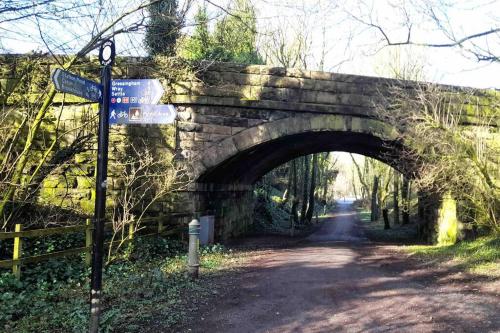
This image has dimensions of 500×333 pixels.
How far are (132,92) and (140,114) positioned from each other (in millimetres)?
251

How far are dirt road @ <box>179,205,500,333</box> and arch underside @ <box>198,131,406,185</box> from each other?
16.4ft

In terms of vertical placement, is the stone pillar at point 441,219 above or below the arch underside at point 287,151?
below

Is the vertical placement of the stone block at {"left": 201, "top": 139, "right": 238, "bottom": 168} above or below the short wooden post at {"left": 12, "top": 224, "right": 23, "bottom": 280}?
above

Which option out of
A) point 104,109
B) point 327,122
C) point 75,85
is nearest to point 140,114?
point 104,109

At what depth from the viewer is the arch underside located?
13.6 metres

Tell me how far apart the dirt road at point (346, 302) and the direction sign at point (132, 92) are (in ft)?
8.61

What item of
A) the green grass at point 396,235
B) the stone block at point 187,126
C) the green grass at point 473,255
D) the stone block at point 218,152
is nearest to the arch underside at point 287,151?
the stone block at point 218,152

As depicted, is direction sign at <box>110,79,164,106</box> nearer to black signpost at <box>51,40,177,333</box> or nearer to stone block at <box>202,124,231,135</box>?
black signpost at <box>51,40,177,333</box>

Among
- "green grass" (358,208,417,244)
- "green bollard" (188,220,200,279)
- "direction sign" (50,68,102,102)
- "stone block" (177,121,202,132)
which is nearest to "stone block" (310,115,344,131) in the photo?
"stone block" (177,121,202,132)

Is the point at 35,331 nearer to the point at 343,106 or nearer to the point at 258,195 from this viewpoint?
the point at 343,106

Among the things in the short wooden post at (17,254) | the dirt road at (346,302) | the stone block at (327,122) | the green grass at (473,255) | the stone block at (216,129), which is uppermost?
the stone block at (327,122)

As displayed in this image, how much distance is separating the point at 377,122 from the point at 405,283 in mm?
5924

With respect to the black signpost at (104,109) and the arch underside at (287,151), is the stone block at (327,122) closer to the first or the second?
the arch underside at (287,151)

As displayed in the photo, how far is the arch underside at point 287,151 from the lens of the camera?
13625 millimetres
